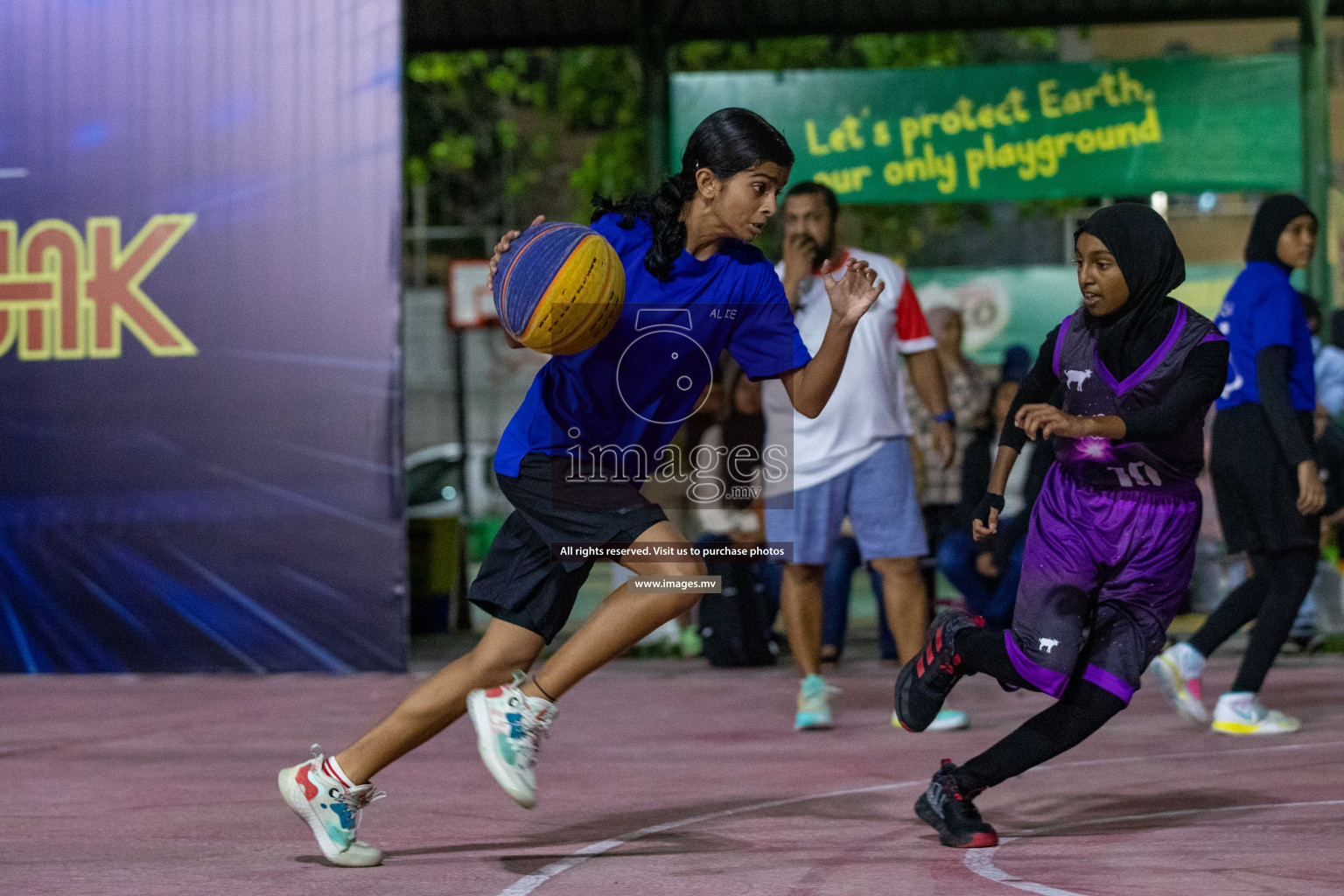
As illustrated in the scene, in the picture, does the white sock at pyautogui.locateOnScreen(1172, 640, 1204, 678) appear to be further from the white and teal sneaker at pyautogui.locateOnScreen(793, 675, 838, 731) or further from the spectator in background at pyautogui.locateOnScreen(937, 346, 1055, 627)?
the spectator in background at pyautogui.locateOnScreen(937, 346, 1055, 627)

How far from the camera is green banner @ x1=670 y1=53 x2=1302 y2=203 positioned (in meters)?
10.9

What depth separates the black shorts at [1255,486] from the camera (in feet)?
21.8

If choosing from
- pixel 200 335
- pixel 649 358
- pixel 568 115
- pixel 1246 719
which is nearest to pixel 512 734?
pixel 649 358

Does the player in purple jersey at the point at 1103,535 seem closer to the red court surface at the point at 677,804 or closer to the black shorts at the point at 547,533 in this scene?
the red court surface at the point at 677,804

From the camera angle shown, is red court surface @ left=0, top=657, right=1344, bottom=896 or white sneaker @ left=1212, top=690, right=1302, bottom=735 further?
white sneaker @ left=1212, top=690, right=1302, bottom=735

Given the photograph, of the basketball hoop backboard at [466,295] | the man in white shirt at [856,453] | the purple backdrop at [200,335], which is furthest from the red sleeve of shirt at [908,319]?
the basketball hoop backboard at [466,295]

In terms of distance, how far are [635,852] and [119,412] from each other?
5408mm

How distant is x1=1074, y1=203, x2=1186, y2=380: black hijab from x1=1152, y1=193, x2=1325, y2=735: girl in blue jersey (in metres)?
2.28

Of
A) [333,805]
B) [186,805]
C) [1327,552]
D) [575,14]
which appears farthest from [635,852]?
[575,14]

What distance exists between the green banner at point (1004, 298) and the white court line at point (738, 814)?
6.45 metres

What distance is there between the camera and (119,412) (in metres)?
8.89

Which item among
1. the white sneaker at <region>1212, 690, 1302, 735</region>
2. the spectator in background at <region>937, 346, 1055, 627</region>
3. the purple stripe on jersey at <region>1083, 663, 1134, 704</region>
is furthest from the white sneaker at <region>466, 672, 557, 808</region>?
the spectator in background at <region>937, 346, 1055, 627</region>

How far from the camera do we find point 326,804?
14.1ft

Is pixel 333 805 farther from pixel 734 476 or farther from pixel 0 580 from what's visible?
pixel 0 580
